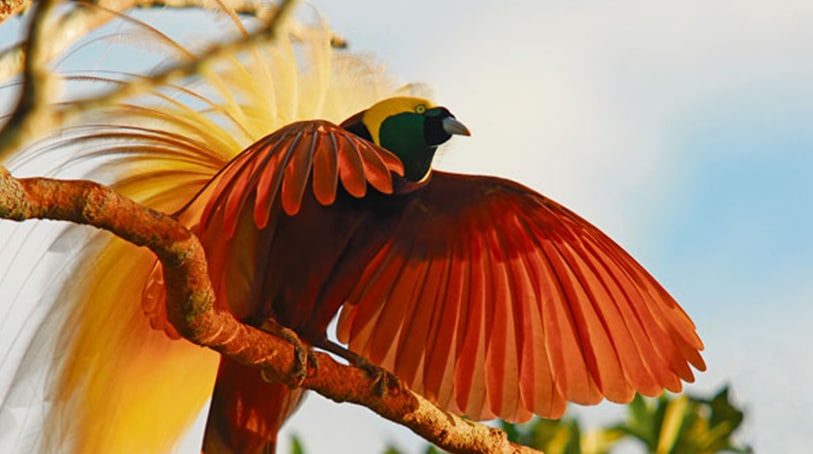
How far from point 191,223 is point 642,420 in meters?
3.87

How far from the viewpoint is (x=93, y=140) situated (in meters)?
2.37

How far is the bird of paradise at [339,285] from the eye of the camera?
2.49m

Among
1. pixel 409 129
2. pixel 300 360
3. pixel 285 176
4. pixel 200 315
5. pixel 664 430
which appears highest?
pixel 409 129

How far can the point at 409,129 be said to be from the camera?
2762 mm

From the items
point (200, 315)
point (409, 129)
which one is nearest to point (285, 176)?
point (200, 315)

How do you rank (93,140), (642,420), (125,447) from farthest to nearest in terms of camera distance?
(642,420)
(125,447)
(93,140)

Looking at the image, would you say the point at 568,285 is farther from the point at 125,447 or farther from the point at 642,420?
the point at 642,420

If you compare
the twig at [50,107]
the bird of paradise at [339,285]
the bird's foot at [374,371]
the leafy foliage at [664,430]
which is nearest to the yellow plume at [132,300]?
the bird of paradise at [339,285]

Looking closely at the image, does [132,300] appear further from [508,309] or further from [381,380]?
[508,309]

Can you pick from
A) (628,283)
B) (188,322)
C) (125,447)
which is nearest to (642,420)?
(628,283)

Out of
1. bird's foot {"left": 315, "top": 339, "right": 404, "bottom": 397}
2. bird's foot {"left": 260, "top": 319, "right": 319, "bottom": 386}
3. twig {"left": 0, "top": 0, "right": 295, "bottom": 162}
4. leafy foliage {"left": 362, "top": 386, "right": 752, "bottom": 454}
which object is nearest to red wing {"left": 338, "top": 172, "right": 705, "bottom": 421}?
bird's foot {"left": 315, "top": 339, "right": 404, "bottom": 397}

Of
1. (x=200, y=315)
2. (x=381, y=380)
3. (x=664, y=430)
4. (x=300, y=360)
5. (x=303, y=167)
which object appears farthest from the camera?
(x=664, y=430)

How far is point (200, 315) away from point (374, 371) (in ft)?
2.19

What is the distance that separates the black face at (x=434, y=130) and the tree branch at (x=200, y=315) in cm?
59
